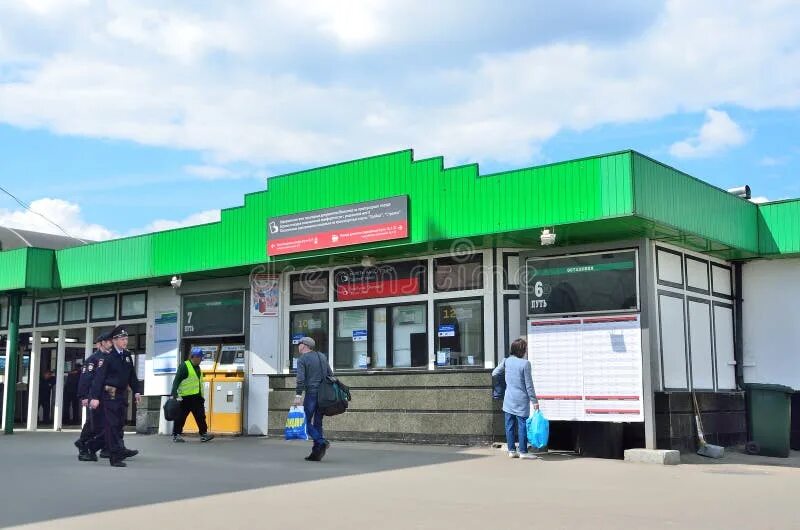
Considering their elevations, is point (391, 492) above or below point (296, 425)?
below

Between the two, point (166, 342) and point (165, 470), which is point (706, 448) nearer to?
point (165, 470)

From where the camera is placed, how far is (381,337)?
53.3 feet

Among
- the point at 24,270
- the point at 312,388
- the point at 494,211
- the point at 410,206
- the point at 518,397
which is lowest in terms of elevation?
the point at 518,397

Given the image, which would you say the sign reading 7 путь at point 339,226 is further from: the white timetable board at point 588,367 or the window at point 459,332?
the white timetable board at point 588,367

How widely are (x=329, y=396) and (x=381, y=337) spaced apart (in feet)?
13.3

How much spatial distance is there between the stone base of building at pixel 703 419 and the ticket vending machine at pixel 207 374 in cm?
884

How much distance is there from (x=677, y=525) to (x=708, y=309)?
29.2ft

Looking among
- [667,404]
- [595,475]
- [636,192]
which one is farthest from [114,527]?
[667,404]

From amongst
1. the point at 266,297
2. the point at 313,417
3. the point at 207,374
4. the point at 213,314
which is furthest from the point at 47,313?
the point at 313,417

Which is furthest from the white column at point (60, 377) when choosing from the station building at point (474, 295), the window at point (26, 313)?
the station building at point (474, 295)

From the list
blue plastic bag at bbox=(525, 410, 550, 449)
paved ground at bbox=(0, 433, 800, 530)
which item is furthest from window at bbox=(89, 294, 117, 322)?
blue plastic bag at bbox=(525, 410, 550, 449)

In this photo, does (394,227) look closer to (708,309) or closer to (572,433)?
(572,433)

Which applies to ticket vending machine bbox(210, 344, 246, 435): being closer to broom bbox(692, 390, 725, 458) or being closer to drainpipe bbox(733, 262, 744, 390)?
broom bbox(692, 390, 725, 458)

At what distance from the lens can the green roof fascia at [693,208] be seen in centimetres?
1260
